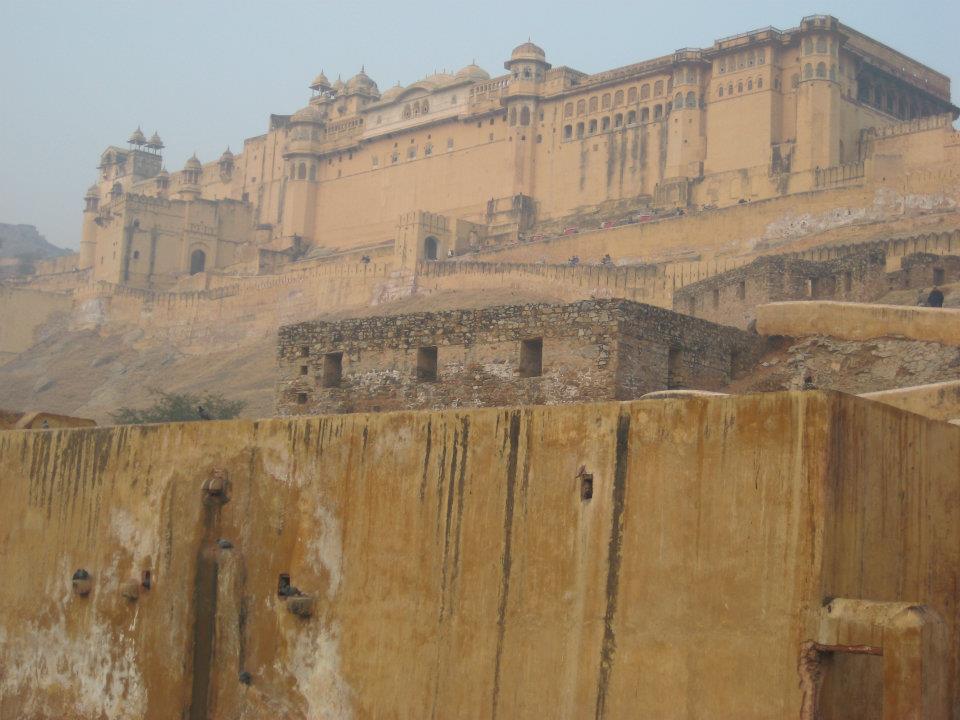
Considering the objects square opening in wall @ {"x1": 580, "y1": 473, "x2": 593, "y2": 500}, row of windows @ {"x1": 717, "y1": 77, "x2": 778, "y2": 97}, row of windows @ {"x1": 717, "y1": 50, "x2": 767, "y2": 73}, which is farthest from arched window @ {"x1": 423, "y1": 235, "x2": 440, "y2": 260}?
square opening in wall @ {"x1": 580, "y1": 473, "x2": 593, "y2": 500}

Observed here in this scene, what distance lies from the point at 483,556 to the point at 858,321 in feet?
26.7

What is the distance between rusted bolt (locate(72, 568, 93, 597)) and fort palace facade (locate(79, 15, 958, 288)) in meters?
40.5

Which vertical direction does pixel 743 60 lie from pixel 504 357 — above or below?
above

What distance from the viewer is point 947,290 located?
22.2m

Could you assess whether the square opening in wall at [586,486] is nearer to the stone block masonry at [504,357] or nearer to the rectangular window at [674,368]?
the stone block masonry at [504,357]

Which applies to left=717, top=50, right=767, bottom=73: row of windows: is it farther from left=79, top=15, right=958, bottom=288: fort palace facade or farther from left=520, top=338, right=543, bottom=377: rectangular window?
left=520, top=338, right=543, bottom=377: rectangular window

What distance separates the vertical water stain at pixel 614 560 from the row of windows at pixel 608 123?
51.6 meters

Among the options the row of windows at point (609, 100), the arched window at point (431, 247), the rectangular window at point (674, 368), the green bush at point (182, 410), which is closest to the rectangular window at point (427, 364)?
the rectangular window at point (674, 368)

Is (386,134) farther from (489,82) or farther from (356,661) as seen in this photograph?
(356,661)

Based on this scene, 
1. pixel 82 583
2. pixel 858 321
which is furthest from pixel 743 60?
pixel 82 583

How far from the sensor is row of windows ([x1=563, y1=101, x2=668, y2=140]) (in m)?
60.5

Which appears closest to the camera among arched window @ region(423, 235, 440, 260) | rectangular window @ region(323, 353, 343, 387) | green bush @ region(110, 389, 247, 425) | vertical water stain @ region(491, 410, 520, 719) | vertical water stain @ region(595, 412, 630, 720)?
vertical water stain @ region(595, 412, 630, 720)

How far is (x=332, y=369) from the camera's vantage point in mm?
17672

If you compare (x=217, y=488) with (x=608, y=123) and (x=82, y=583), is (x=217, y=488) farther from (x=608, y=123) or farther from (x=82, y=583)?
(x=608, y=123)
